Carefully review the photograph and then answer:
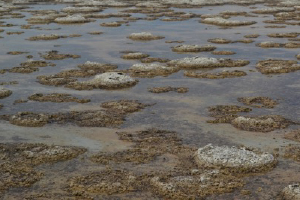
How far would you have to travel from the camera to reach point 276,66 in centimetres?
3180

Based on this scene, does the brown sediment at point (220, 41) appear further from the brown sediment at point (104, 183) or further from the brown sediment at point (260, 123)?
the brown sediment at point (104, 183)

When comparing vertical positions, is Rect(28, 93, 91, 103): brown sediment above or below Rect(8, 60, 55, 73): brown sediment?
above

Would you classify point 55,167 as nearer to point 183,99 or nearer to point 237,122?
point 237,122

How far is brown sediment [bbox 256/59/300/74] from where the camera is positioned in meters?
30.8

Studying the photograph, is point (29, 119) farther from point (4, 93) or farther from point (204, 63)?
point (204, 63)

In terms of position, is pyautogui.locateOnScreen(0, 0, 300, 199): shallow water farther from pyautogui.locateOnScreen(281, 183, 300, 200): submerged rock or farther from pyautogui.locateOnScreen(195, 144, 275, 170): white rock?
pyautogui.locateOnScreen(195, 144, 275, 170): white rock

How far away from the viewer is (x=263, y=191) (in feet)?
47.5

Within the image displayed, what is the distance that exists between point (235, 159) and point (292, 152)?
100 inches

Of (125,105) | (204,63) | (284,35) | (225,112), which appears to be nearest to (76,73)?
(125,105)

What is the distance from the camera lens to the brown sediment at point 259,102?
23.6 m

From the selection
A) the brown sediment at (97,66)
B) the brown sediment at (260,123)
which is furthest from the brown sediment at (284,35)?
the brown sediment at (260,123)

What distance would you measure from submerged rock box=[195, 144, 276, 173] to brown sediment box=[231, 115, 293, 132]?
10.0 feet

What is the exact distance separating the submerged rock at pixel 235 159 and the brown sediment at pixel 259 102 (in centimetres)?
681

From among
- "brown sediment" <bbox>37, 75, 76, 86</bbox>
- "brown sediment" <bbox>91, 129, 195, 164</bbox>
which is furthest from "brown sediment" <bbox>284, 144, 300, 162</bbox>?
"brown sediment" <bbox>37, 75, 76, 86</bbox>
